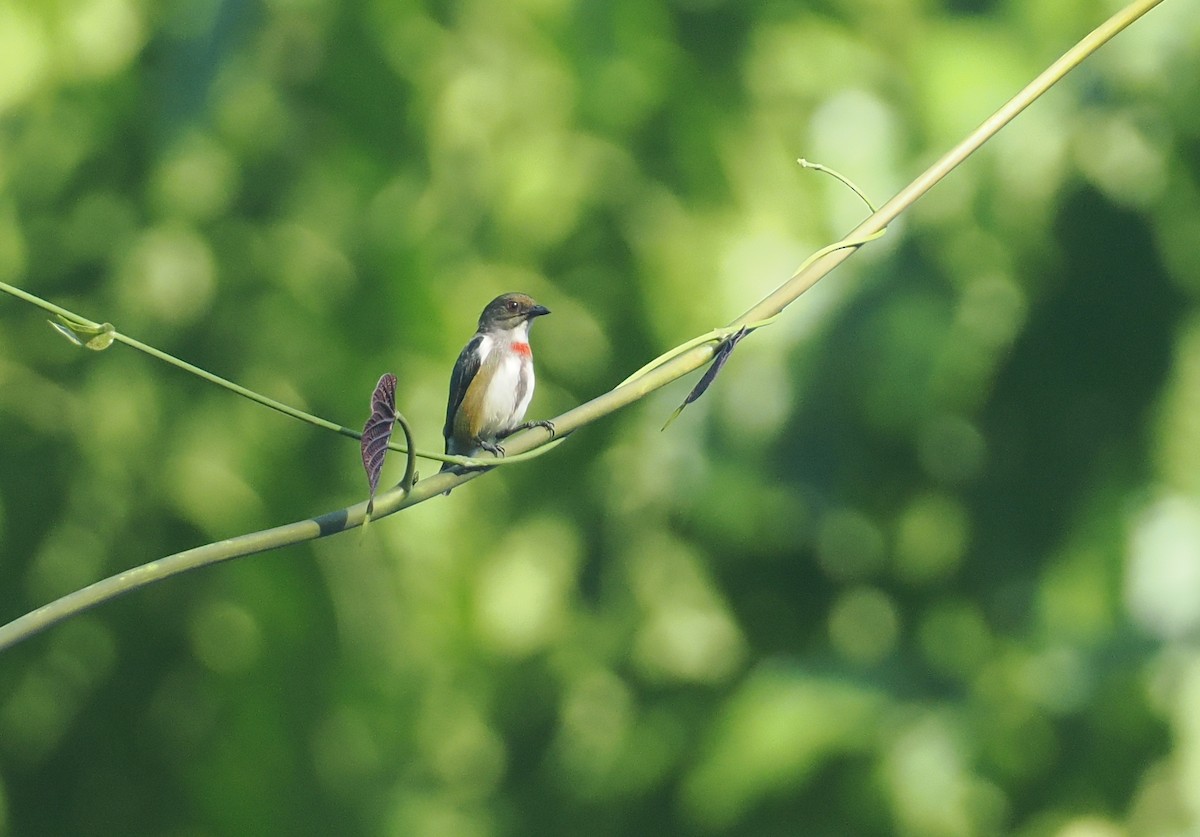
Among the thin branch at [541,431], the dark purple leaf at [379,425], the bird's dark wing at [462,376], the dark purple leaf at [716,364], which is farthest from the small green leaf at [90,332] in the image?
the bird's dark wing at [462,376]

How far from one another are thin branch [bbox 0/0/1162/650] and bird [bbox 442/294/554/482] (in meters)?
1.75

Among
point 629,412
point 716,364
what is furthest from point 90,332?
point 629,412

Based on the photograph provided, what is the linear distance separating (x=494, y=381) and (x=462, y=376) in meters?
0.11

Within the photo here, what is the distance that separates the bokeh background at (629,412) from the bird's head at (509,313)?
1745 millimetres

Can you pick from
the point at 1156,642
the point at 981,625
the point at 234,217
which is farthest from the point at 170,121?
the point at 1156,642

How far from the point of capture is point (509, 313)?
3369mm

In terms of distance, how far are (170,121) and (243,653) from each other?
2250 mm

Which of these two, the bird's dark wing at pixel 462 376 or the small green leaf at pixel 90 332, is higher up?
the bird's dark wing at pixel 462 376

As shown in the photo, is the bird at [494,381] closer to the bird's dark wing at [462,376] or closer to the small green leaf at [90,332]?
the bird's dark wing at [462,376]

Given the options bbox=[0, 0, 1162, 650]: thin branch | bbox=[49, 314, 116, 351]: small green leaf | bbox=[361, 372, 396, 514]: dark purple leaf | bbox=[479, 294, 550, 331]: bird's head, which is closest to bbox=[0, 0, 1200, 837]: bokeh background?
bbox=[479, 294, 550, 331]: bird's head

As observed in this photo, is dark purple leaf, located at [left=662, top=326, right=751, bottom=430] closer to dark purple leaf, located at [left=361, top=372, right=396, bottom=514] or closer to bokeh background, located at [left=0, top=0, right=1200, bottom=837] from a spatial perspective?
dark purple leaf, located at [left=361, top=372, right=396, bottom=514]

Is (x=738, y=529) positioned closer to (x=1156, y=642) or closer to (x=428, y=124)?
(x=1156, y=642)

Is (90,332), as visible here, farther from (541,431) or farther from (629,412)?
(629,412)

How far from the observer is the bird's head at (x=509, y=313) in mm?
3320
